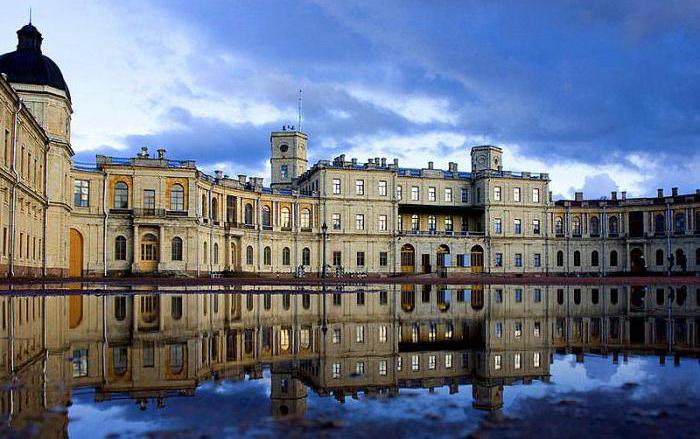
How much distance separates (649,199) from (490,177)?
21978 mm

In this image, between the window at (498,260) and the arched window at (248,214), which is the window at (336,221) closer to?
the arched window at (248,214)

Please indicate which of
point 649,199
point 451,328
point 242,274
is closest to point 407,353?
point 451,328

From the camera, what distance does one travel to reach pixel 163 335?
9383 mm

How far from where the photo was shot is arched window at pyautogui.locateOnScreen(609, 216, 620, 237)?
78.7m

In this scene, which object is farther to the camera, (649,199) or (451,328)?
(649,199)

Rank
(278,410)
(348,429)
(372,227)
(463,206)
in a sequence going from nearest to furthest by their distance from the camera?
(348,429) < (278,410) < (372,227) < (463,206)

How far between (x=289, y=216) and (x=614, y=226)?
4208 cm

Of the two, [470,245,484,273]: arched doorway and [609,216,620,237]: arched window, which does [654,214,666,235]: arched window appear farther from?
[470,245,484,273]: arched doorway

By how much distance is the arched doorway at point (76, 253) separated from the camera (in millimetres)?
48219

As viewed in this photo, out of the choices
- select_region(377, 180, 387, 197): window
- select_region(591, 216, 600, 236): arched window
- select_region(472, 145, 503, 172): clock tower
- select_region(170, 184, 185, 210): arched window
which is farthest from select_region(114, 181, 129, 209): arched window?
select_region(591, 216, 600, 236): arched window

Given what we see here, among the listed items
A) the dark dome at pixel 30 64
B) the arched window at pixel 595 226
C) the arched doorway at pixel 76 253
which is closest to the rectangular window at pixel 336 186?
the arched doorway at pixel 76 253

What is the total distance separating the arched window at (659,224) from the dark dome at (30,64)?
67.7 metres

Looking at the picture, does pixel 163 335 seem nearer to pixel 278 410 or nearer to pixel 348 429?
pixel 278 410

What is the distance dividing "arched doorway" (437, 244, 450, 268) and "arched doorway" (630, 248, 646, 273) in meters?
25.5
